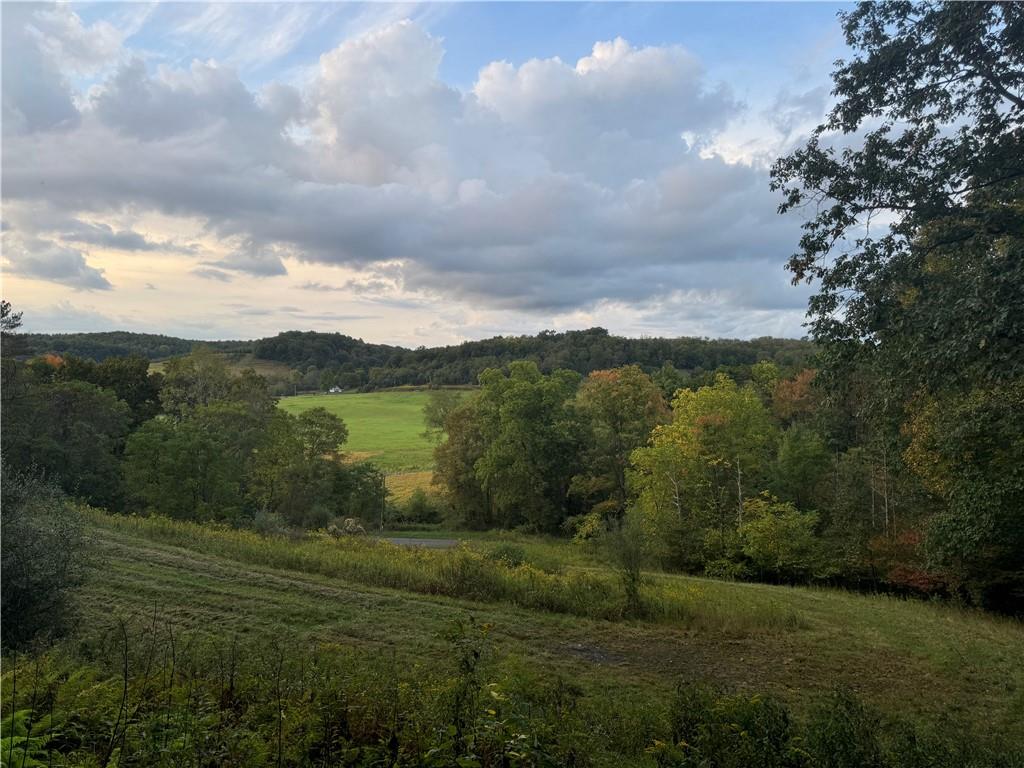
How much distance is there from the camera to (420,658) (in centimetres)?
1009

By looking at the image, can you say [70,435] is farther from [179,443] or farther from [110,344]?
[110,344]

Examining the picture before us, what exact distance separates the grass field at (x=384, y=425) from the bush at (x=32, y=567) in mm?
45721

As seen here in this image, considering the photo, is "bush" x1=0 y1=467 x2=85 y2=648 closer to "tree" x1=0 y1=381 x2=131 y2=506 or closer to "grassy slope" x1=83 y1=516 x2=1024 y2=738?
"grassy slope" x1=83 y1=516 x2=1024 y2=738

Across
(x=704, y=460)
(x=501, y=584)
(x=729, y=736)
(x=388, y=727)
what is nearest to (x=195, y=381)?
(x=704, y=460)

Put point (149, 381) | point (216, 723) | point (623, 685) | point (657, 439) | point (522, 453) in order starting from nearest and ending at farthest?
point (216, 723) < point (623, 685) < point (657, 439) < point (522, 453) < point (149, 381)

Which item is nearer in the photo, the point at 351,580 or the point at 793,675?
the point at 793,675

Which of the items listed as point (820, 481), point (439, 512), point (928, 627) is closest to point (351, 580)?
point (928, 627)

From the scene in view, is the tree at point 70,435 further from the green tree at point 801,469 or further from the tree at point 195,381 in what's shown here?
the green tree at point 801,469

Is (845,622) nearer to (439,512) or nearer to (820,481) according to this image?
(820,481)

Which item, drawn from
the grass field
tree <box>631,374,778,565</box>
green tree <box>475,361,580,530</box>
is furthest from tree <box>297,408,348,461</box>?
tree <box>631,374,778,565</box>

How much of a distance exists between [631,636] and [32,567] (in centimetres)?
1050

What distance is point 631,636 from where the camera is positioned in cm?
1291

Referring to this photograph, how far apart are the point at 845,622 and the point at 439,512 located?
37177mm

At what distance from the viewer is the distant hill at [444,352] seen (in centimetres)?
7444
